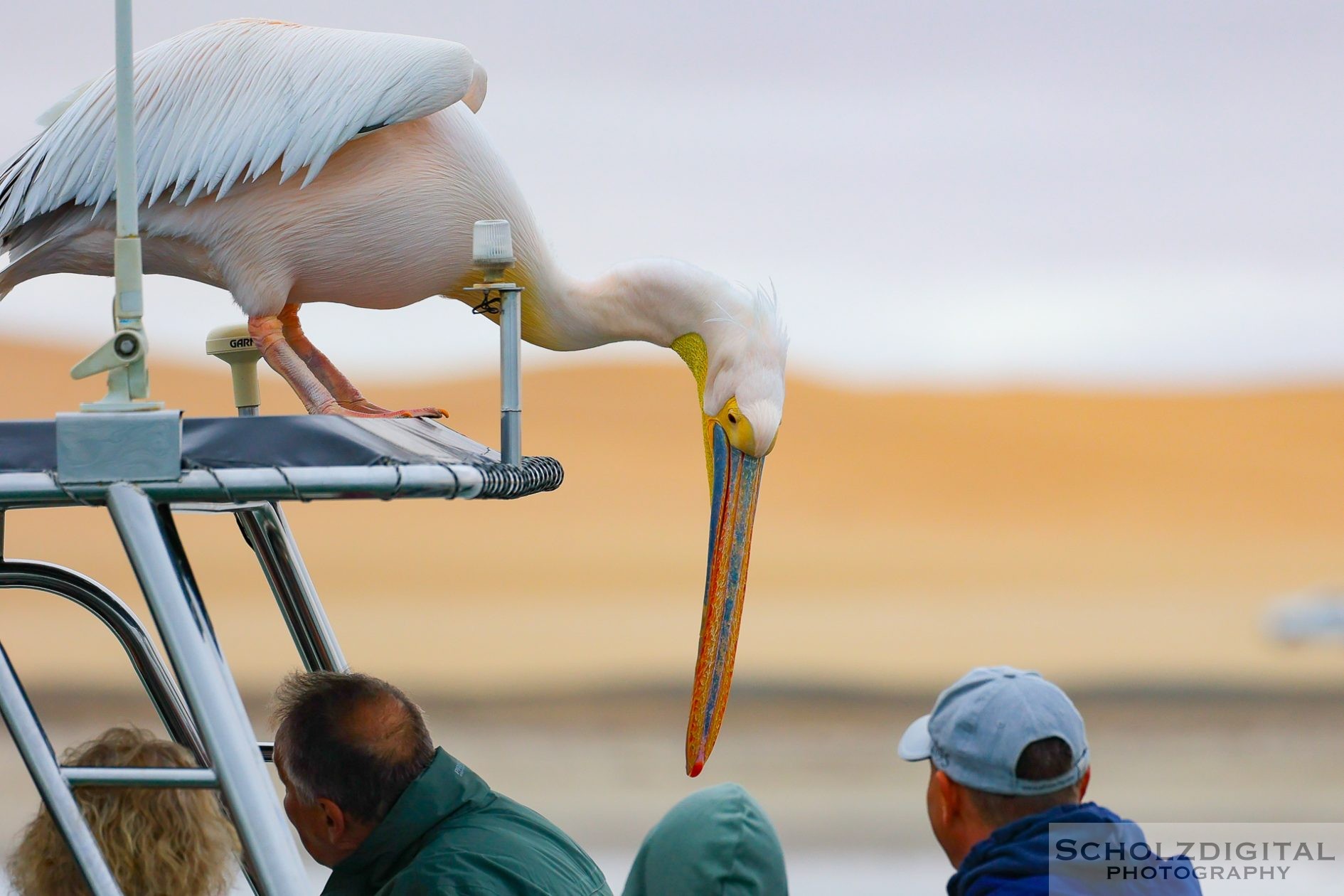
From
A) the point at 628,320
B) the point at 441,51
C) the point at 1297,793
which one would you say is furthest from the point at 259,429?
the point at 1297,793

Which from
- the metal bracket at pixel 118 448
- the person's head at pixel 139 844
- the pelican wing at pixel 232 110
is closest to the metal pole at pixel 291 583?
the person's head at pixel 139 844

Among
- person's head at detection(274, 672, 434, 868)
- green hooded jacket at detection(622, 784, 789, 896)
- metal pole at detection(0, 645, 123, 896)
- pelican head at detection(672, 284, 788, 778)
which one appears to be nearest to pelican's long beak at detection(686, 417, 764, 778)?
pelican head at detection(672, 284, 788, 778)

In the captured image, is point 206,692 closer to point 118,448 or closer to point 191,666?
point 191,666

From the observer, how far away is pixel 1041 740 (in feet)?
4.02

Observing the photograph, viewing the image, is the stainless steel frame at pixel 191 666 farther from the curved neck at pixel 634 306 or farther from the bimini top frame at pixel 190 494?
the curved neck at pixel 634 306

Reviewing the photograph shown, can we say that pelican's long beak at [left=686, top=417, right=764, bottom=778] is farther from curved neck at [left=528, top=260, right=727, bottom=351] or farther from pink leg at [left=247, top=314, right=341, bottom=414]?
pink leg at [left=247, top=314, right=341, bottom=414]

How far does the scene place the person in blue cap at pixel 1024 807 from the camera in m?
1.17

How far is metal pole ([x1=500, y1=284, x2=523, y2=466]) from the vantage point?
1.42 meters

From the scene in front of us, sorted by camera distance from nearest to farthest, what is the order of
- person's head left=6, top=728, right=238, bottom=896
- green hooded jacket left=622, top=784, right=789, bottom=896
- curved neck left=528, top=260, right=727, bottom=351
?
green hooded jacket left=622, top=784, right=789, bottom=896
person's head left=6, top=728, right=238, bottom=896
curved neck left=528, top=260, right=727, bottom=351

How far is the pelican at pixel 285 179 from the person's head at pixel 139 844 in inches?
22.2

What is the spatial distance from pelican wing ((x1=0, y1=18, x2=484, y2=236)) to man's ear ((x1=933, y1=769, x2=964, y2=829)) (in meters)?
1.08

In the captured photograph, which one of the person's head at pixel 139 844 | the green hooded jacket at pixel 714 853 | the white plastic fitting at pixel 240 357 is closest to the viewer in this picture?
the green hooded jacket at pixel 714 853

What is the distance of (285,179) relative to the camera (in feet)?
5.69

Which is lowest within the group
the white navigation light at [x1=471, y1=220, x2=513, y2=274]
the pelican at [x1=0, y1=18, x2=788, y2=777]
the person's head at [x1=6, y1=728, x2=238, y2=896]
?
the person's head at [x1=6, y1=728, x2=238, y2=896]
